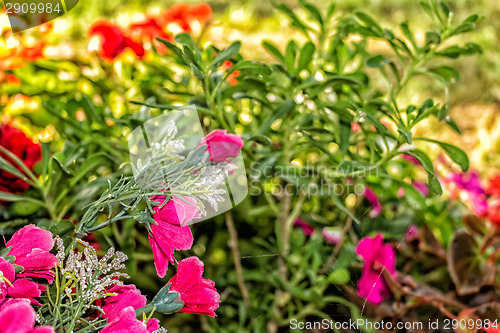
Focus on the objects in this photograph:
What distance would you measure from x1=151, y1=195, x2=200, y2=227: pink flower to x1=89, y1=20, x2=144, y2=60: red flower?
0.43m

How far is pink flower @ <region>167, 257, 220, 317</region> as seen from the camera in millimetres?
286

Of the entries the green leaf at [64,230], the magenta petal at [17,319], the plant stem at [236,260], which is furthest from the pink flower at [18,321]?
the plant stem at [236,260]

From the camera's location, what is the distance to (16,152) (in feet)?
1.58

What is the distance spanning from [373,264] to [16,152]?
40cm

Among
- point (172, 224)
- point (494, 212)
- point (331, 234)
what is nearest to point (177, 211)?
point (172, 224)

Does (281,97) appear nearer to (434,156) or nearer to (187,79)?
(187,79)

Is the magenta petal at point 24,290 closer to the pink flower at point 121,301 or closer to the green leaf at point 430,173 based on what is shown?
the pink flower at point 121,301

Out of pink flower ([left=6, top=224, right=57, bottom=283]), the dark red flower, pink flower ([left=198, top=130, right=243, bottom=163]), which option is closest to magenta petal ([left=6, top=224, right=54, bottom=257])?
pink flower ([left=6, top=224, right=57, bottom=283])

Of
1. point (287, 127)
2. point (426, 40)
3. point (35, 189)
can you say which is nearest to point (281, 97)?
point (287, 127)

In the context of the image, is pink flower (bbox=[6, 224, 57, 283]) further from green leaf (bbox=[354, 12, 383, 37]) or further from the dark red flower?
the dark red flower

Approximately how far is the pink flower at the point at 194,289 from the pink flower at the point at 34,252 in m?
0.08

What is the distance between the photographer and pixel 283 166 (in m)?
0.47

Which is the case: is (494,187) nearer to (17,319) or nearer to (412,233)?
(412,233)

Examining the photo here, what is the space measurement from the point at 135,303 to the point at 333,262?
328mm
